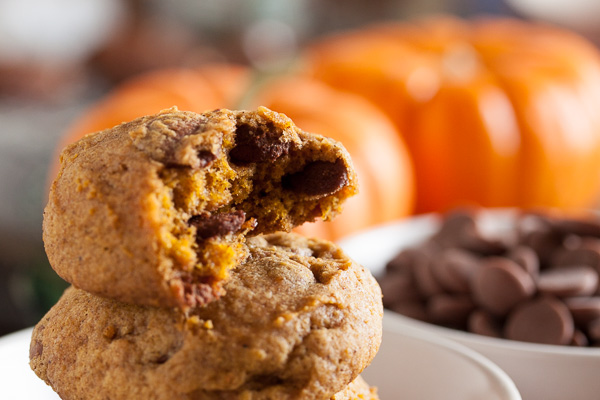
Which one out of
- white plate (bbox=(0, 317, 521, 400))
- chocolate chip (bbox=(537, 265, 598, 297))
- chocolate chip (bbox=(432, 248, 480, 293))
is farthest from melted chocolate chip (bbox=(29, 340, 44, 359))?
chocolate chip (bbox=(537, 265, 598, 297))

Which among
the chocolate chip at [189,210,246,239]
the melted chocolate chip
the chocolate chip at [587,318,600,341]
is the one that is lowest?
the chocolate chip at [587,318,600,341]

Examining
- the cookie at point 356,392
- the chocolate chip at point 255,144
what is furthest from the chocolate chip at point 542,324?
the chocolate chip at point 255,144

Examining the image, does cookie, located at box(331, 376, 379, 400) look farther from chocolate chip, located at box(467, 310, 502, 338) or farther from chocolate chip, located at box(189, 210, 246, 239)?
chocolate chip, located at box(467, 310, 502, 338)

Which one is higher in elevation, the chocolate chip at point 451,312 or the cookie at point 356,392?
the cookie at point 356,392

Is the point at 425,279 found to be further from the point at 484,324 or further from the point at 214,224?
the point at 214,224

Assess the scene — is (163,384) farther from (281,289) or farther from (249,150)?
(249,150)

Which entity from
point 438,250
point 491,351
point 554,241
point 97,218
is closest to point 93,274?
point 97,218

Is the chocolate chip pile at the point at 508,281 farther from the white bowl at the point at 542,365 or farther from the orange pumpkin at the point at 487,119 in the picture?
the orange pumpkin at the point at 487,119
